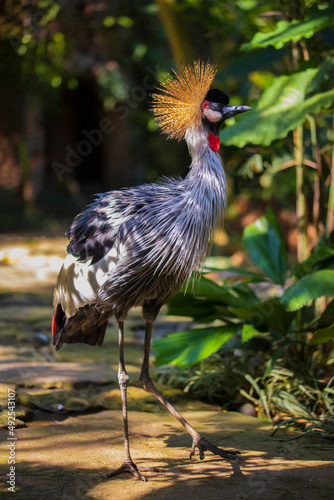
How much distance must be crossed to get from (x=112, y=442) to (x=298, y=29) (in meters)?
2.63

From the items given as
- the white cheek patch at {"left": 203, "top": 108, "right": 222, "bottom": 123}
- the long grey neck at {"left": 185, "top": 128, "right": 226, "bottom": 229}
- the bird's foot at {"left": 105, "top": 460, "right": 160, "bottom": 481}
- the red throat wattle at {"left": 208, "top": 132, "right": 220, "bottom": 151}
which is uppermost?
the white cheek patch at {"left": 203, "top": 108, "right": 222, "bottom": 123}

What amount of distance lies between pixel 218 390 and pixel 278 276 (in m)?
0.88

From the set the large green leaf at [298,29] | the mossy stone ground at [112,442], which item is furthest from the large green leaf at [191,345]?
the large green leaf at [298,29]

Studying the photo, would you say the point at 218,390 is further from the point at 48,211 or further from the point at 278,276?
the point at 48,211

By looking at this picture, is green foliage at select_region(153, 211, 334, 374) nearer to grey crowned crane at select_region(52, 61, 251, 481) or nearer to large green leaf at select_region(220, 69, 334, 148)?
grey crowned crane at select_region(52, 61, 251, 481)

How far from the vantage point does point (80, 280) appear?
9.66ft

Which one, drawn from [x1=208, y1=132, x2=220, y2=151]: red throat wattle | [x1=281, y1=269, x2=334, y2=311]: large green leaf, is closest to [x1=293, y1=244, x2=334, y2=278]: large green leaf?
A: [x1=281, y1=269, x2=334, y2=311]: large green leaf

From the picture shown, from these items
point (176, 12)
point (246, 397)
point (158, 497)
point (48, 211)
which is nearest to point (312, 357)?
point (246, 397)

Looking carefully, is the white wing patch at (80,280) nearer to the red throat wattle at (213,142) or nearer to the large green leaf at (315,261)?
the red throat wattle at (213,142)

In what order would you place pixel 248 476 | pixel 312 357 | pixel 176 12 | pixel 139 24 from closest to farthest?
pixel 248 476
pixel 312 357
pixel 176 12
pixel 139 24

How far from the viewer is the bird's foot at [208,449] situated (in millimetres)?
2686

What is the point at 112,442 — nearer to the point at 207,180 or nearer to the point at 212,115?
the point at 207,180

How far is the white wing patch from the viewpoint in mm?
2791

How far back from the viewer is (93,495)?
90.7 inches
